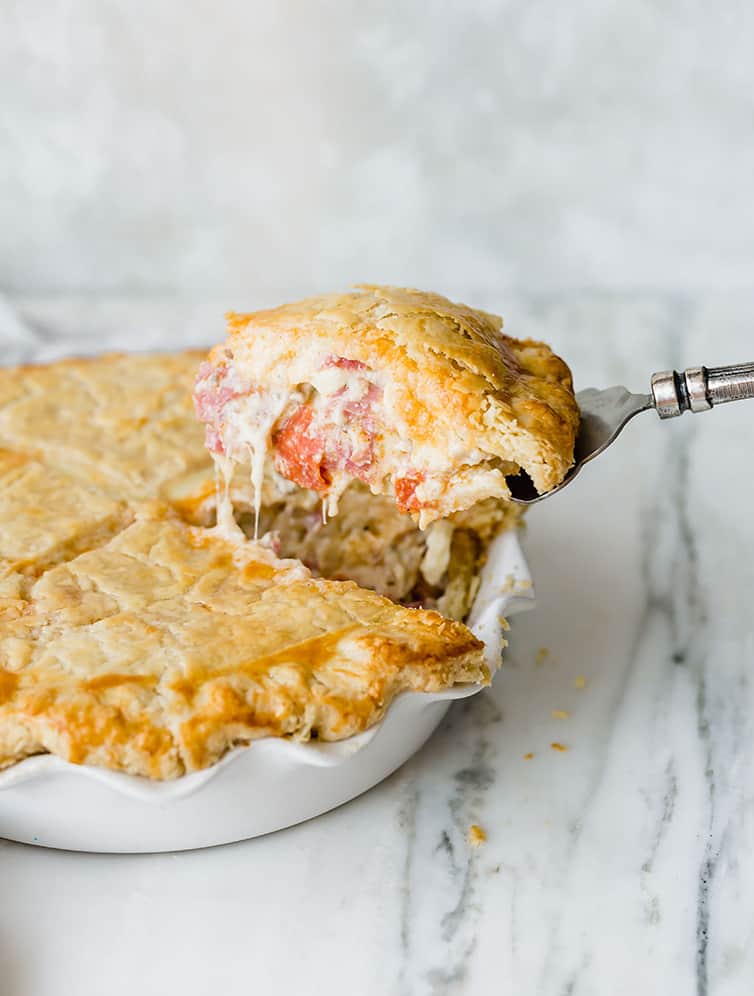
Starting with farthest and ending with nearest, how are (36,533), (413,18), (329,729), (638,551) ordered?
(413,18)
(638,551)
(36,533)
(329,729)

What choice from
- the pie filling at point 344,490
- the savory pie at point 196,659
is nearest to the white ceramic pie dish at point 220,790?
the savory pie at point 196,659

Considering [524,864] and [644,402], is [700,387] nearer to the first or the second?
[644,402]

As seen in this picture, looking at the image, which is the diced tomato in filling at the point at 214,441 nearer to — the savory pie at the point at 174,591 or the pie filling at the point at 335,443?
the pie filling at the point at 335,443

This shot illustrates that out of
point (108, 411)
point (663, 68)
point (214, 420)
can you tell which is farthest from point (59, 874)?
point (663, 68)

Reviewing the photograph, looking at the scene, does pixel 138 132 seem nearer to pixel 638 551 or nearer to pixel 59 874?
pixel 638 551

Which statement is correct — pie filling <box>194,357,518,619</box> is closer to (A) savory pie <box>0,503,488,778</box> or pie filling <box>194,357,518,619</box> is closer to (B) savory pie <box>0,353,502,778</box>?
(B) savory pie <box>0,353,502,778</box>

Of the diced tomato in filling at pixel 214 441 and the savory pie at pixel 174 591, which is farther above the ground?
the diced tomato in filling at pixel 214 441
